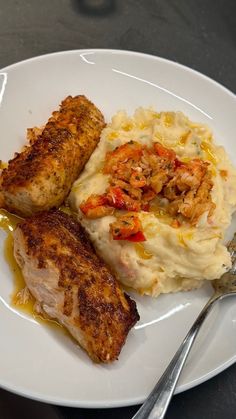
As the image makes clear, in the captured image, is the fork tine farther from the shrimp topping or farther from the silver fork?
the shrimp topping

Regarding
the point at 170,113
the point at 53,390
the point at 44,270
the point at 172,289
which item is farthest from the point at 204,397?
the point at 170,113

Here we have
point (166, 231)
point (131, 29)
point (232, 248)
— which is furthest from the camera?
point (131, 29)

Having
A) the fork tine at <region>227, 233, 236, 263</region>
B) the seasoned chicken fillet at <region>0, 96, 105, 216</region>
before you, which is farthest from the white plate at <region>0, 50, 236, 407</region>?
the fork tine at <region>227, 233, 236, 263</region>

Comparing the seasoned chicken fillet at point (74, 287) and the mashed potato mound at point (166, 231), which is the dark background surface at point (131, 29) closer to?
the mashed potato mound at point (166, 231)

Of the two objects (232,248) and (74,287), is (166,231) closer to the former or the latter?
(232,248)

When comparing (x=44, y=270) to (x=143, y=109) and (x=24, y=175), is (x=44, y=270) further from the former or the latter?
(x=143, y=109)

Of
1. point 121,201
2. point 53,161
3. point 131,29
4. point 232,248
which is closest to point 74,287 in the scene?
point 121,201

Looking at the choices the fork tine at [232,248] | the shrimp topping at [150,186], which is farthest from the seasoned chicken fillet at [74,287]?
the fork tine at [232,248]
